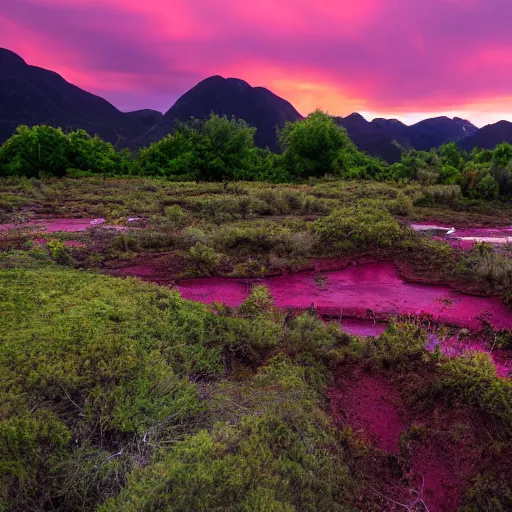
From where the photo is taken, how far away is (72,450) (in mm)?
3105

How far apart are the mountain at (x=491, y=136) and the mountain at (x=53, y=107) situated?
1241 inches

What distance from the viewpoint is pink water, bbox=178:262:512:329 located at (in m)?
6.81

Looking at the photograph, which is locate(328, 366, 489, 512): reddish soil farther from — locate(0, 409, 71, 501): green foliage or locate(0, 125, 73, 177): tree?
locate(0, 125, 73, 177): tree

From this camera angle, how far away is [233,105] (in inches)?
1844

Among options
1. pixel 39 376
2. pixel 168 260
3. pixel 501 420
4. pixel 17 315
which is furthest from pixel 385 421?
pixel 168 260

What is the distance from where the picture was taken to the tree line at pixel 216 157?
22453mm

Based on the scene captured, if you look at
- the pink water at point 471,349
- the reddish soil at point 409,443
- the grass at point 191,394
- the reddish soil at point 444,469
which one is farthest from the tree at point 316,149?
the reddish soil at point 444,469

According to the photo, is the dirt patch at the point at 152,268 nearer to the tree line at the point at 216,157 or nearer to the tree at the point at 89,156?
the tree line at the point at 216,157

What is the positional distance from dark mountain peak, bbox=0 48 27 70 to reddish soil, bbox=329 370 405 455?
150 ft

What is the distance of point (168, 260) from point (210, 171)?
619 inches

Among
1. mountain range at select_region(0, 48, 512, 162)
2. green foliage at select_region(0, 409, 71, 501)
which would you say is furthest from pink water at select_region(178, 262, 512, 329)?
mountain range at select_region(0, 48, 512, 162)

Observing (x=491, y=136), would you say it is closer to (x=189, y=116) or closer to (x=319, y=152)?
(x=319, y=152)

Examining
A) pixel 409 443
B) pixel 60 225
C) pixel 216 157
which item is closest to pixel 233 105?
pixel 216 157

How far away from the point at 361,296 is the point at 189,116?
4004cm
